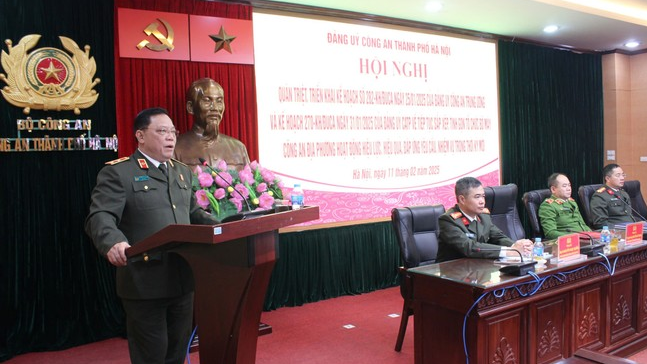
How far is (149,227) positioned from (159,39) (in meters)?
2.15

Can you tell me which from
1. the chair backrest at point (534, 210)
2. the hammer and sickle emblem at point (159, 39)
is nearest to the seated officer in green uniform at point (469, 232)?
the chair backrest at point (534, 210)

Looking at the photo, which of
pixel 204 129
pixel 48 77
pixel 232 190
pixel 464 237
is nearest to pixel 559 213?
pixel 464 237

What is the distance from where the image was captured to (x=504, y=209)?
3902mm

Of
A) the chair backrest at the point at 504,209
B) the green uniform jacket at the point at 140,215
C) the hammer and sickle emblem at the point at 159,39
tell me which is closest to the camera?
the green uniform jacket at the point at 140,215

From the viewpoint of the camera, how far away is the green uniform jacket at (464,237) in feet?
8.45

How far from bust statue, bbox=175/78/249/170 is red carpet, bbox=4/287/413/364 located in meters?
1.22

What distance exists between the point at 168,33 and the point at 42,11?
784mm

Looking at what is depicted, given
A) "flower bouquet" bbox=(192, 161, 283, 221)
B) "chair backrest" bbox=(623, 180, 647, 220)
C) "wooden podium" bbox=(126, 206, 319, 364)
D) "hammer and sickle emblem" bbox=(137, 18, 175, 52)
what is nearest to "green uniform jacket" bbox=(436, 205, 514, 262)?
"flower bouquet" bbox=(192, 161, 283, 221)

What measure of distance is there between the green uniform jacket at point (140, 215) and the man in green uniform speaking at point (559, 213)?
2.92 m

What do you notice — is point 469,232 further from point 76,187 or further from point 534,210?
point 76,187

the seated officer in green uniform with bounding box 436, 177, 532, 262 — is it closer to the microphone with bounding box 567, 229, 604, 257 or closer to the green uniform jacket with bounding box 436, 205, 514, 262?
the green uniform jacket with bounding box 436, 205, 514, 262

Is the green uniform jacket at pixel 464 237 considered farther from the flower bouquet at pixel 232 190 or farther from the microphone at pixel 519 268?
the flower bouquet at pixel 232 190

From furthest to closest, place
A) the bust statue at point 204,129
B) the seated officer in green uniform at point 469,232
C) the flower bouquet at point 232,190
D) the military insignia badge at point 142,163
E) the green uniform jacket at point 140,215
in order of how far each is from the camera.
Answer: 1. the bust statue at point 204,129
2. the flower bouquet at point 232,190
3. the seated officer in green uniform at point 469,232
4. the military insignia badge at point 142,163
5. the green uniform jacket at point 140,215

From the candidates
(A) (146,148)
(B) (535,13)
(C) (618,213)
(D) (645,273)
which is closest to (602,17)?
(B) (535,13)
